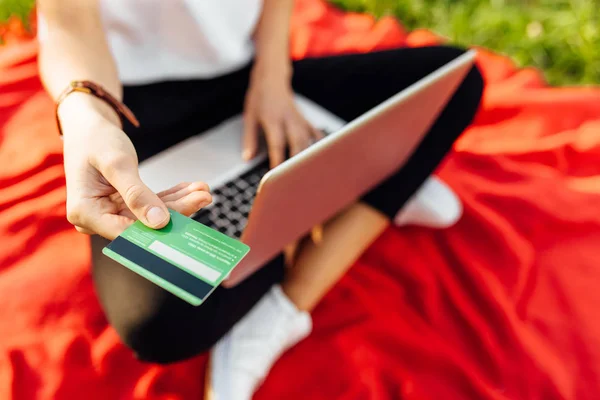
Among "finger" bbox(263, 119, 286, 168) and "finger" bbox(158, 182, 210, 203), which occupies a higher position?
"finger" bbox(158, 182, 210, 203)

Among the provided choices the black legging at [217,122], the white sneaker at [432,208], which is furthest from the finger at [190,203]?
the white sneaker at [432,208]

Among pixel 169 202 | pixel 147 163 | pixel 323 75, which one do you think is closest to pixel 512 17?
pixel 323 75

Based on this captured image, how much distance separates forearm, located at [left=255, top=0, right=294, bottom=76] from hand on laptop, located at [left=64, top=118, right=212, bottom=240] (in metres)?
0.40

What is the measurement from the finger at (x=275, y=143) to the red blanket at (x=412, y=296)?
0.30 m

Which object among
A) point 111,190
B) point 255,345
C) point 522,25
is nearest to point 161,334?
point 255,345

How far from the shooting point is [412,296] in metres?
0.92

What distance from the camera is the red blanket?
31.1 inches

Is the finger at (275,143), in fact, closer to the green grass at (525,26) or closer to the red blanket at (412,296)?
the red blanket at (412,296)

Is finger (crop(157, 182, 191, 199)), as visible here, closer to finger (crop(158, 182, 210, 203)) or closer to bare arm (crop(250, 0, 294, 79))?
finger (crop(158, 182, 210, 203))

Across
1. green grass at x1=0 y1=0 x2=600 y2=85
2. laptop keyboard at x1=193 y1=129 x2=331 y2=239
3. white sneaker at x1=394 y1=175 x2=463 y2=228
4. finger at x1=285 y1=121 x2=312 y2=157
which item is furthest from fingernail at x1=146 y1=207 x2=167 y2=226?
green grass at x1=0 y1=0 x2=600 y2=85

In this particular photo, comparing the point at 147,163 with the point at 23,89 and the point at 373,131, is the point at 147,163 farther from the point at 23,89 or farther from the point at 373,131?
the point at 23,89

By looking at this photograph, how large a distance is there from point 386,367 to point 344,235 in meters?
0.24

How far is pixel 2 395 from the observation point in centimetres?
72

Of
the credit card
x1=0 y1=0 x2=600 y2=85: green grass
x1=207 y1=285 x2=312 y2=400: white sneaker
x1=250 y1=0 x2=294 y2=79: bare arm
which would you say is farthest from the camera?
x1=0 y1=0 x2=600 y2=85: green grass
